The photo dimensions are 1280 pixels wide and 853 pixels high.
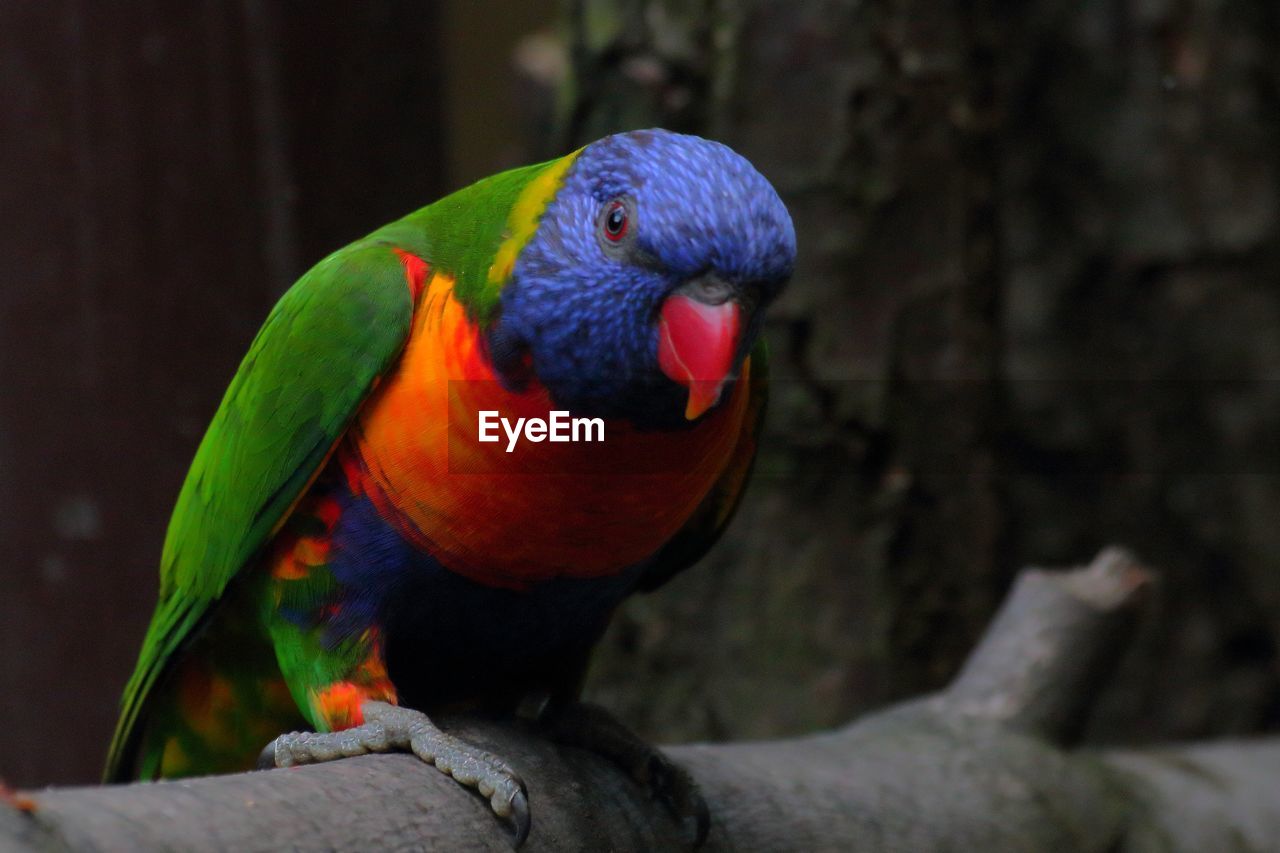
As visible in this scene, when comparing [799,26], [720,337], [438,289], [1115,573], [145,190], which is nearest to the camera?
[720,337]

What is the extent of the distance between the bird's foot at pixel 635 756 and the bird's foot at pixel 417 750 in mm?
384

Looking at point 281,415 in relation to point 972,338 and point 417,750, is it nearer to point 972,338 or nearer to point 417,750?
point 417,750

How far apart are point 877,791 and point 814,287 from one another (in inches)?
50.6

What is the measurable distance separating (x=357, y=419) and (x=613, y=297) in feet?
1.56

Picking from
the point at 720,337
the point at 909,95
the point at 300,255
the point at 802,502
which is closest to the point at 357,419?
the point at 720,337

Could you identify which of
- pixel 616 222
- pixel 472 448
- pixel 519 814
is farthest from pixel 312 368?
pixel 519 814

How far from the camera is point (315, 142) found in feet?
8.45

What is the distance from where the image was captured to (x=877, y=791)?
7.54 ft

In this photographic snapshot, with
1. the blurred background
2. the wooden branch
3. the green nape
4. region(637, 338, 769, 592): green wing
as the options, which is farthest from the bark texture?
the green nape

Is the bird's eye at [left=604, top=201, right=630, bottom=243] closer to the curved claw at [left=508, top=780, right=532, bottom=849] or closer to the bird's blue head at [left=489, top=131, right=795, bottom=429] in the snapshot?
the bird's blue head at [left=489, top=131, right=795, bottom=429]

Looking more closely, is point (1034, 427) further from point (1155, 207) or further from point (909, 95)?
point (909, 95)

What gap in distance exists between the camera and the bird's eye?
165cm

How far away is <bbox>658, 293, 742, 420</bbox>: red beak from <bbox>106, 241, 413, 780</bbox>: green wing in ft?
1.45

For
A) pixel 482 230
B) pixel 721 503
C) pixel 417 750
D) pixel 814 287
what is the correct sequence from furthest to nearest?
pixel 814 287 < pixel 721 503 < pixel 482 230 < pixel 417 750
